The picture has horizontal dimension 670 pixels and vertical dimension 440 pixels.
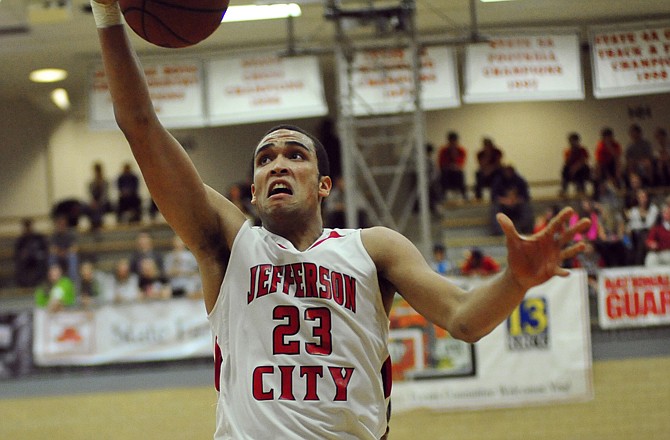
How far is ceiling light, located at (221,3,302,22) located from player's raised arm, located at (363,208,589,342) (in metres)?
11.7

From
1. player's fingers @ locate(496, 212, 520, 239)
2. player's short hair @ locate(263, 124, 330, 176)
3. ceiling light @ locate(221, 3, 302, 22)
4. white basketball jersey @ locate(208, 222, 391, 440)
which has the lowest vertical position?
white basketball jersey @ locate(208, 222, 391, 440)

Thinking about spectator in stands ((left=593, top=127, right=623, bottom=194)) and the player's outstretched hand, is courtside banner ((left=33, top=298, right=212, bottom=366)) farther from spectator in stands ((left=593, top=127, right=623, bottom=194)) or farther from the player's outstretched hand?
the player's outstretched hand

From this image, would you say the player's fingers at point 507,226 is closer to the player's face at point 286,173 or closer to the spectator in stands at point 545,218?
the player's face at point 286,173

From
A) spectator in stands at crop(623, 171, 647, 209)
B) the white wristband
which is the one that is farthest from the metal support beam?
the white wristband

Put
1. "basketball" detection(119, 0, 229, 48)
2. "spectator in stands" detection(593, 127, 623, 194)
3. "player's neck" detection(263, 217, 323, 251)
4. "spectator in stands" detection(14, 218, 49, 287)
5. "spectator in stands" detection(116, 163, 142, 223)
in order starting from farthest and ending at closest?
"spectator in stands" detection(116, 163, 142, 223)
"spectator in stands" detection(593, 127, 623, 194)
"spectator in stands" detection(14, 218, 49, 287)
"player's neck" detection(263, 217, 323, 251)
"basketball" detection(119, 0, 229, 48)

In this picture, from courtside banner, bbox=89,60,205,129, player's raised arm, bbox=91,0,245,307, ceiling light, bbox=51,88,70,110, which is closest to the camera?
player's raised arm, bbox=91,0,245,307

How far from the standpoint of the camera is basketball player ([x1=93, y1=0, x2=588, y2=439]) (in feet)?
10.4

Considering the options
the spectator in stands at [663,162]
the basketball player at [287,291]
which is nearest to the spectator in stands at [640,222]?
the spectator in stands at [663,162]

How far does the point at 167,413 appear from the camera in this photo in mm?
12320

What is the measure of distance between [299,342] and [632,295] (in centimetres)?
958

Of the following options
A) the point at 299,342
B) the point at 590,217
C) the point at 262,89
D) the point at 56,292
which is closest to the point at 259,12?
the point at 262,89

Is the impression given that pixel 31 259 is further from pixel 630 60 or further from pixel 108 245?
pixel 630 60

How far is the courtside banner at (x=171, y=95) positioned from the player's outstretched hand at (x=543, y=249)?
1264 centimetres

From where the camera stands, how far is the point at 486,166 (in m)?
17.0
